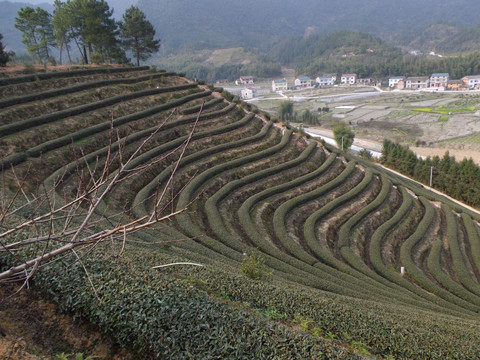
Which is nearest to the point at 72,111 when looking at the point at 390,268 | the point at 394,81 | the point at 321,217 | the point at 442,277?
the point at 321,217

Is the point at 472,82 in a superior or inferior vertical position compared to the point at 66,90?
inferior

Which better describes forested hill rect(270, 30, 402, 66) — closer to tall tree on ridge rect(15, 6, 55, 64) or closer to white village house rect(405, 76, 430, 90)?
white village house rect(405, 76, 430, 90)

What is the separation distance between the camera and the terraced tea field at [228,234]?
18.0ft

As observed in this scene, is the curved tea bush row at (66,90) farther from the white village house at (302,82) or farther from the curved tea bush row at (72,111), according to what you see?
the white village house at (302,82)

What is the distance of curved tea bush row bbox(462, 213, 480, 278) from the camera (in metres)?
20.7

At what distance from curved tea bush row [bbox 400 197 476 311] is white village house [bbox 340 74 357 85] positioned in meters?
127

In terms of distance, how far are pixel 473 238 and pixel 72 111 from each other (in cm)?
3211

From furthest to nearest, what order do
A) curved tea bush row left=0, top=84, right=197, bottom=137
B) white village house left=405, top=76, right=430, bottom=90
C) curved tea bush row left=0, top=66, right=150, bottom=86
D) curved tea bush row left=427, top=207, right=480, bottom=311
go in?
white village house left=405, top=76, right=430, bottom=90 < curved tea bush row left=0, top=66, right=150, bottom=86 < curved tea bush row left=0, top=84, right=197, bottom=137 < curved tea bush row left=427, top=207, right=480, bottom=311

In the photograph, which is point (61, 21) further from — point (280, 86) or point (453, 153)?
point (280, 86)

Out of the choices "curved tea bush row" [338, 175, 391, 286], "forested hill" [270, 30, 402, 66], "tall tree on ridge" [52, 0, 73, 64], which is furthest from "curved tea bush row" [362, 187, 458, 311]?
"forested hill" [270, 30, 402, 66]

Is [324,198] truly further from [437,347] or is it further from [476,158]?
[476,158]

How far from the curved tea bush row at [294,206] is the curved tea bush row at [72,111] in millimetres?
17782

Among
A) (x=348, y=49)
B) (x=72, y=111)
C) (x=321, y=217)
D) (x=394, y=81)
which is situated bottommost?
(x=321, y=217)

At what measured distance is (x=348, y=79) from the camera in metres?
140
